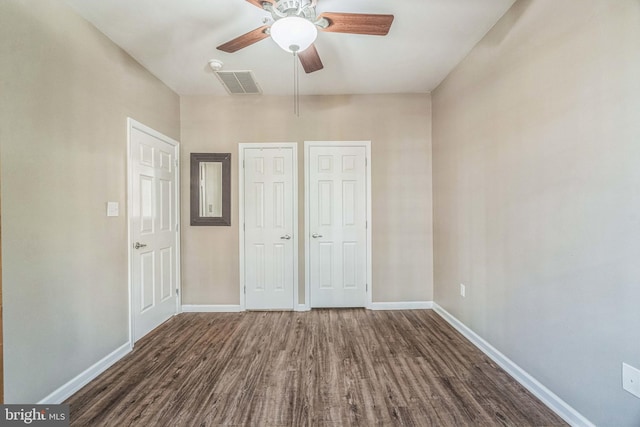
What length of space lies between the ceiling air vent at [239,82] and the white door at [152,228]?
0.95 m

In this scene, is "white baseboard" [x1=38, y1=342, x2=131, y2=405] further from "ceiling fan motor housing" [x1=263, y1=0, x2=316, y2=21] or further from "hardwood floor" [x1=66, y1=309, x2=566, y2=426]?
"ceiling fan motor housing" [x1=263, y1=0, x2=316, y2=21]

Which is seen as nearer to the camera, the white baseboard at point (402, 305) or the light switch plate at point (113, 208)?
the light switch plate at point (113, 208)

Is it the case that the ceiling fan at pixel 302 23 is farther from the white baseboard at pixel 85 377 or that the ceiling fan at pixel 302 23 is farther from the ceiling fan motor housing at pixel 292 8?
the white baseboard at pixel 85 377

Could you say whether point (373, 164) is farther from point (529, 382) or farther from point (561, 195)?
point (529, 382)

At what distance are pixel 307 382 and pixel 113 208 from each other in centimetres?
214

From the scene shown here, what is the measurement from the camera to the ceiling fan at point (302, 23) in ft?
4.66

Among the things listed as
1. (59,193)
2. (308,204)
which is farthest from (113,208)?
(308,204)

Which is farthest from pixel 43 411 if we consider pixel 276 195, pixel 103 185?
pixel 276 195

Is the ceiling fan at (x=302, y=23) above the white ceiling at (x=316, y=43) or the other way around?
the other way around

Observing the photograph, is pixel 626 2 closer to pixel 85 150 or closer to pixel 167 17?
pixel 167 17

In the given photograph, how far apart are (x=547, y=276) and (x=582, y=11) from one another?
1.54m

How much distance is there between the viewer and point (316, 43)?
227 cm

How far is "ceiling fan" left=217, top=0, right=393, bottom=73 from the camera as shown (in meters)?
1.42

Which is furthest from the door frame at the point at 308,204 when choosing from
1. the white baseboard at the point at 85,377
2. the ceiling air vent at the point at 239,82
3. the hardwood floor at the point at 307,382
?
the white baseboard at the point at 85,377
